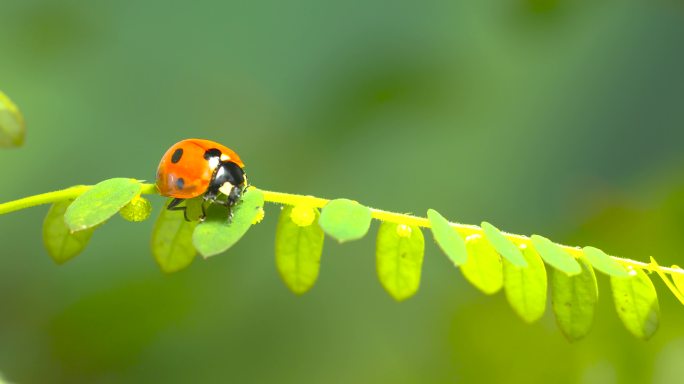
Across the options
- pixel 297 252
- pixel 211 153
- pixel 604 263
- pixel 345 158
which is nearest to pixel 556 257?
pixel 604 263

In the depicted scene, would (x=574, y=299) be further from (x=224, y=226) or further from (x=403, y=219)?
(x=224, y=226)

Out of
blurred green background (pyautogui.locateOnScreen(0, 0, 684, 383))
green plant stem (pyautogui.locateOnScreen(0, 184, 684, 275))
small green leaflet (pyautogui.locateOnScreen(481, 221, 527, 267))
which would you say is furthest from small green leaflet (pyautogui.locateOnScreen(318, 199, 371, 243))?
blurred green background (pyautogui.locateOnScreen(0, 0, 684, 383))

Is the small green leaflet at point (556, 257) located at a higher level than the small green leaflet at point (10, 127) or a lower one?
higher

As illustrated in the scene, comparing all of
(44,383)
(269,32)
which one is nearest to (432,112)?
(269,32)

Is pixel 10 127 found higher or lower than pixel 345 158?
lower

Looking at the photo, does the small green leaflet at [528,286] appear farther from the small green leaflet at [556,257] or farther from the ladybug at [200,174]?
the ladybug at [200,174]

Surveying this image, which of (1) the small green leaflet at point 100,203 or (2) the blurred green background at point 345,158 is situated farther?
(2) the blurred green background at point 345,158

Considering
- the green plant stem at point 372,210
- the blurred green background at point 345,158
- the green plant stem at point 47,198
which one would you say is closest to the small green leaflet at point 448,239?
the green plant stem at point 372,210
